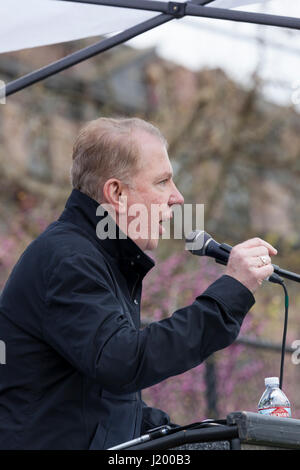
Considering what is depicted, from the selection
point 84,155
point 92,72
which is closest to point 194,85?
point 92,72

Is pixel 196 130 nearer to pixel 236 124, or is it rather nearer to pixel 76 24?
pixel 236 124

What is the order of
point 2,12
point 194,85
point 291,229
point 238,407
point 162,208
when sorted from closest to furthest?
point 162,208 < point 2,12 < point 238,407 < point 194,85 < point 291,229

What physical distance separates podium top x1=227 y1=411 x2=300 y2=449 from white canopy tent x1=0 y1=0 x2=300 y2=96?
1.86m

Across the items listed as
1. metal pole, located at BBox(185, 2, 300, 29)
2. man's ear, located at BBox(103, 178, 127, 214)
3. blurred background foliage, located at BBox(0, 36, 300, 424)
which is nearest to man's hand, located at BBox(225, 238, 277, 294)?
man's ear, located at BBox(103, 178, 127, 214)

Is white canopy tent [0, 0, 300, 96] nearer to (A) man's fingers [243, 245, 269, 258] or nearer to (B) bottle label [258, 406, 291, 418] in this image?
(A) man's fingers [243, 245, 269, 258]

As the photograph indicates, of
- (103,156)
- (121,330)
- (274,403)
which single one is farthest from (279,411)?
(103,156)

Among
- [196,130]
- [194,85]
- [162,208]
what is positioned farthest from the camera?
[194,85]

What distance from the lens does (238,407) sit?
6059 millimetres

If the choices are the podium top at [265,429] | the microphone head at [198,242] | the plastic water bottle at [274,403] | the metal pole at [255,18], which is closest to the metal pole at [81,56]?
the metal pole at [255,18]

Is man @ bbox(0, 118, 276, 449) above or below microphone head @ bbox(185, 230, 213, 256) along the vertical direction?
below

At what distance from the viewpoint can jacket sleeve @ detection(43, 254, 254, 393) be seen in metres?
2.10

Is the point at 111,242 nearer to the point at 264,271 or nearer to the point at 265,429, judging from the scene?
the point at 264,271
